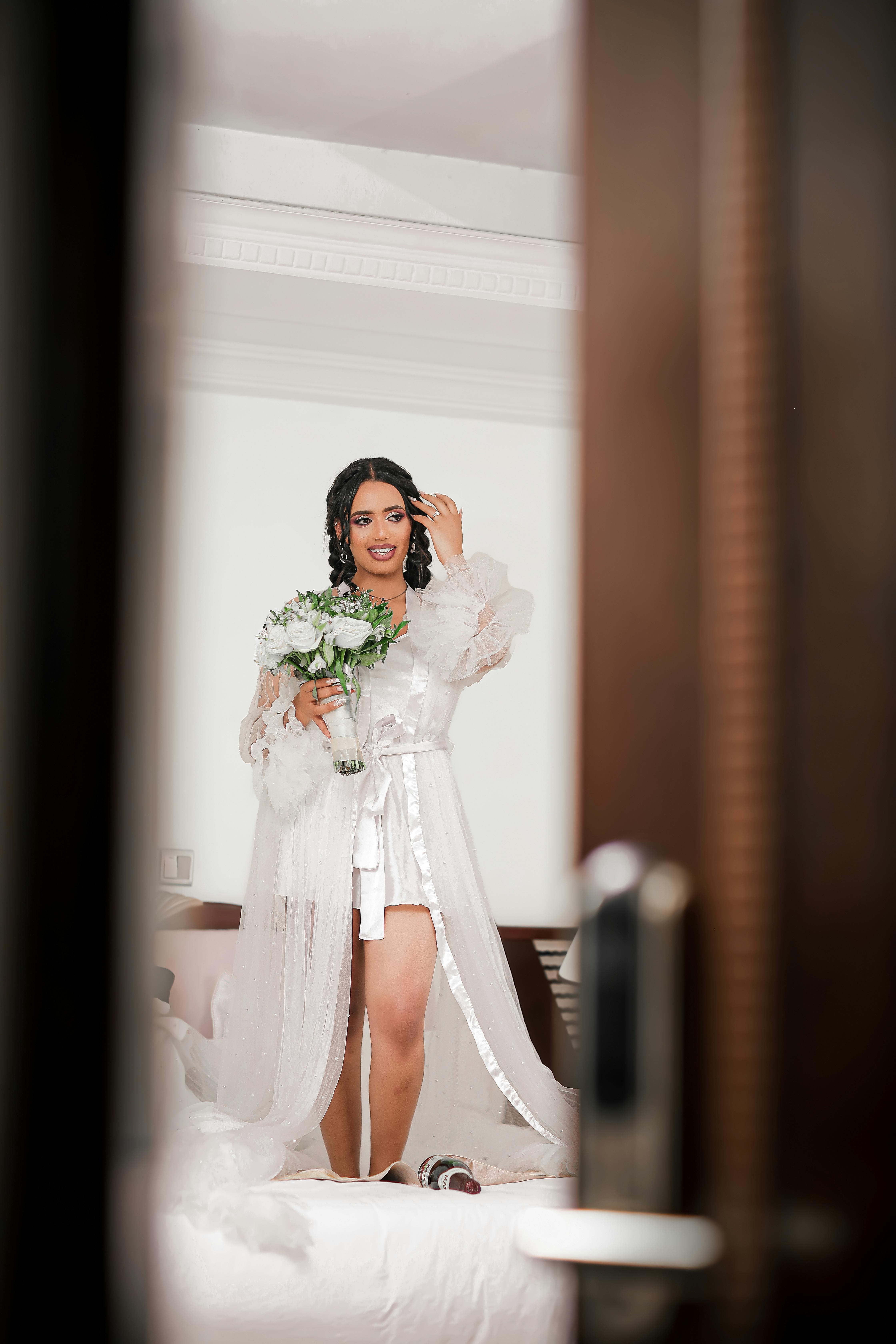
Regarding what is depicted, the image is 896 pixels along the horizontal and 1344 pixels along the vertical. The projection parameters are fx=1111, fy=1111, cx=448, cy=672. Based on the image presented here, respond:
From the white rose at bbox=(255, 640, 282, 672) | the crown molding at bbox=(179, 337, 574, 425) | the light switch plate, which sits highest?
the crown molding at bbox=(179, 337, 574, 425)

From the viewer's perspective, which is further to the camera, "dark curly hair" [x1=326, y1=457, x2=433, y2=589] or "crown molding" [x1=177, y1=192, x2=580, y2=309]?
"crown molding" [x1=177, y1=192, x2=580, y2=309]

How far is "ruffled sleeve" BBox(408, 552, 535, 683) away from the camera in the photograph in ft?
7.23

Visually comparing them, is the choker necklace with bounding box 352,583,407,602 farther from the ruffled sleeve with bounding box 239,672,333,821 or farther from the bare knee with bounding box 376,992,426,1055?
the bare knee with bounding box 376,992,426,1055

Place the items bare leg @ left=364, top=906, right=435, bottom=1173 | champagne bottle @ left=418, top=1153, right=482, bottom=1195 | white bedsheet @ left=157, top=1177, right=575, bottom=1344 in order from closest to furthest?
1. white bedsheet @ left=157, top=1177, right=575, bottom=1344
2. champagne bottle @ left=418, top=1153, right=482, bottom=1195
3. bare leg @ left=364, top=906, right=435, bottom=1173

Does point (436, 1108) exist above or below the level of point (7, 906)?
below

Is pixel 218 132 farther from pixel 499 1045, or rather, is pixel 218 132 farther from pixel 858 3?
pixel 858 3

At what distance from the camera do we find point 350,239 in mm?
2859

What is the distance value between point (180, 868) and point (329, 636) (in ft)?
3.87

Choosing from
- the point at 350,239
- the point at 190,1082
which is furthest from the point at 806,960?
the point at 350,239

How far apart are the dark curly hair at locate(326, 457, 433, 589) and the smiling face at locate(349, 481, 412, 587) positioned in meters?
0.01

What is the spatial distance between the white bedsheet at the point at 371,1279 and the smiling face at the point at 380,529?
1.20 metres

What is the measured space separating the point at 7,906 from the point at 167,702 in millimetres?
159

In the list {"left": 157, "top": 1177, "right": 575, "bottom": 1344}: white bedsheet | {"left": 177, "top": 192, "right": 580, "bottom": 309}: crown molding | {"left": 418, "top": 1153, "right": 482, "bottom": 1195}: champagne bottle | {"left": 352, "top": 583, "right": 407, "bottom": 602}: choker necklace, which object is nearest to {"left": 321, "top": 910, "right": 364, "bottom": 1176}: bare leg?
{"left": 418, "top": 1153, "right": 482, "bottom": 1195}: champagne bottle

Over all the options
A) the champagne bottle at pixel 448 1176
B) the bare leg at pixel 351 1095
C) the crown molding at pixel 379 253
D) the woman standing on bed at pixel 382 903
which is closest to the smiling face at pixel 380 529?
the woman standing on bed at pixel 382 903
